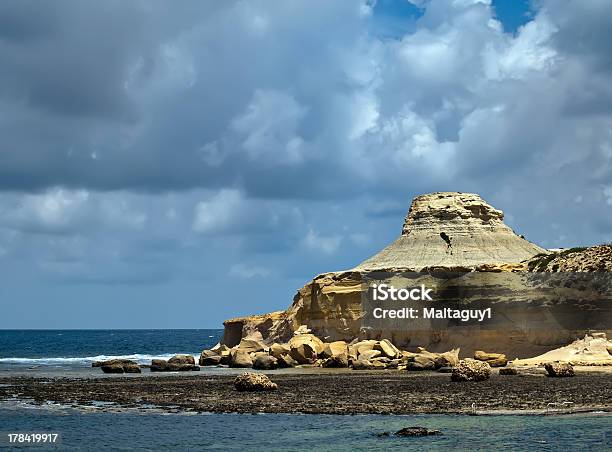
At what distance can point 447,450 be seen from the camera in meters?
23.8

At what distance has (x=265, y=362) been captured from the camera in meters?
66.5

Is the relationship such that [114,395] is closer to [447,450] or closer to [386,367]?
[447,450]

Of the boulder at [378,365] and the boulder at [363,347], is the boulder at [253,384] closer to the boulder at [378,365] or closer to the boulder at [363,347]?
the boulder at [378,365]

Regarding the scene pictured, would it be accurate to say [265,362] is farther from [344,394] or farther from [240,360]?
[344,394]

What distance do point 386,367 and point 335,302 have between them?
18.5m

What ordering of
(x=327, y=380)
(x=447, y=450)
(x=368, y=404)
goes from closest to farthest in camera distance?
1. (x=447, y=450)
2. (x=368, y=404)
3. (x=327, y=380)

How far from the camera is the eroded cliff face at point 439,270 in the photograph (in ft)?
221

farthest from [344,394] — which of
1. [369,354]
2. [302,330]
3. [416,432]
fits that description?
[302,330]

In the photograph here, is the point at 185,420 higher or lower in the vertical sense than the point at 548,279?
lower

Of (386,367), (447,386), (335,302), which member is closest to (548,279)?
(386,367)

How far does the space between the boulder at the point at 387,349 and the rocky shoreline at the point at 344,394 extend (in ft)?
47.5

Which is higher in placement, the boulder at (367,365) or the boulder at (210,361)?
the boulder at (210,361)

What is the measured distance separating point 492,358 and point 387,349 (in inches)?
331

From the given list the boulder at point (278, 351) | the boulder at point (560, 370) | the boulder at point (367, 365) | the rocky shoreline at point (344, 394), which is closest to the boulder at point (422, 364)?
the boulder at point (367, 365)
